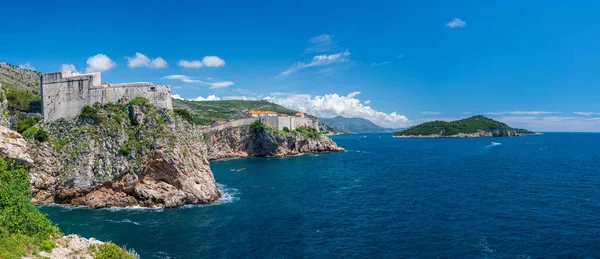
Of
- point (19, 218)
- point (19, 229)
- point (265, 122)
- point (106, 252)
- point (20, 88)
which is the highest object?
point (20, 88)

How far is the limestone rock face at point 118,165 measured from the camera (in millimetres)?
40344

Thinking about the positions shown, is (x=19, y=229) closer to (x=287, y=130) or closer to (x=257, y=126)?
(x=257, y=126)

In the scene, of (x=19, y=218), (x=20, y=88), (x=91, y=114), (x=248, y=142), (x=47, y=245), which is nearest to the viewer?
(x=47, y=245)

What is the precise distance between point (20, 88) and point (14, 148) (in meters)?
68.5

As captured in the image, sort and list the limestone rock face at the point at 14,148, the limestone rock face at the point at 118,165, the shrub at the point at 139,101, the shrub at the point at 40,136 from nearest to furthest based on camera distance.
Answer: the limestone rock face at the point at 14,148, the limestone rock face at the point at 118,165, the shrub at the point at 40,136, the shrub at the point at 139,101

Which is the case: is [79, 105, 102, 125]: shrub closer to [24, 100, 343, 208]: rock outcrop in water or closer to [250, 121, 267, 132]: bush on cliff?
[24, 100, 343, 208]: rock outcrop in water

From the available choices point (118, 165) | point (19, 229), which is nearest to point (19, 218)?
point (19, 229)

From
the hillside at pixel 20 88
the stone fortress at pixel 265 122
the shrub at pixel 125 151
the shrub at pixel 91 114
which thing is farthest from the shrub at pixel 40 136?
the stone fortress at pixel 265 122

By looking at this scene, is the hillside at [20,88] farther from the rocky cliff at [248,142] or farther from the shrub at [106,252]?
the shrub at [106,252]

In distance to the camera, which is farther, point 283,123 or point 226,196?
point 283,123

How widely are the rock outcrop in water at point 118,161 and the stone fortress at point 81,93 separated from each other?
1528 millimetres

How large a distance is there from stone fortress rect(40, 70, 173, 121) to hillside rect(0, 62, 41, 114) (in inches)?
339

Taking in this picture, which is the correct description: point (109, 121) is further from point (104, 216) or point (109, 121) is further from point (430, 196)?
point (430, 196)

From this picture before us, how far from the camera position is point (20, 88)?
89188mm
